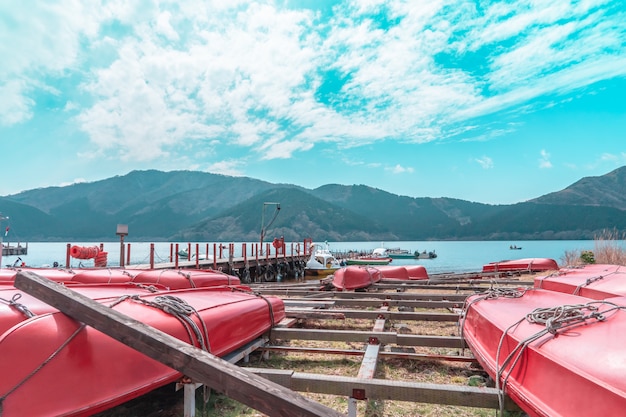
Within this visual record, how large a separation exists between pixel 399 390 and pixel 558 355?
123 cm

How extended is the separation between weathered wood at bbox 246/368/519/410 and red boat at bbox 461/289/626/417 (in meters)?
0.18

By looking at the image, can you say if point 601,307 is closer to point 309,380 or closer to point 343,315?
point 309,380

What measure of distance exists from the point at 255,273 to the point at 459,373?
933 inches

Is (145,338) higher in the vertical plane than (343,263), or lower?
higher

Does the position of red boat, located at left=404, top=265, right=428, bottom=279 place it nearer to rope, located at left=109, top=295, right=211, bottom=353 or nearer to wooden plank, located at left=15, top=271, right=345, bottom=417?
rope, located at left=109, top=295, right=211, bottom=353

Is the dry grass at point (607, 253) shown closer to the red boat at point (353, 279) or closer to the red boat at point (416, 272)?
the red boat at point (416, 272)

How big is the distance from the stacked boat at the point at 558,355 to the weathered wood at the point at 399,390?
19 centimetres

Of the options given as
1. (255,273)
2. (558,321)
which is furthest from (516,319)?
(255,273)

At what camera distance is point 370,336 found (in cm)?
517

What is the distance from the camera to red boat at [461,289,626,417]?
2297 millimetres

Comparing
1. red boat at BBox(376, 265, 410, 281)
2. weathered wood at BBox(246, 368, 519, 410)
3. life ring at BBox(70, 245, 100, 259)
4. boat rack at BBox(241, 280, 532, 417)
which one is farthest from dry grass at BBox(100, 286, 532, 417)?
life ring at BBox(70, 245, 100, 259)

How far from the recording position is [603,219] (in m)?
182

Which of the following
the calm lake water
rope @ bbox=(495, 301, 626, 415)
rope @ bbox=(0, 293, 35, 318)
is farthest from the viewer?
the calm lake water

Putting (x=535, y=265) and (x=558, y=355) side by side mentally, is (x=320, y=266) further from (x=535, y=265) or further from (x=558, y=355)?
(x=558, y=355)
